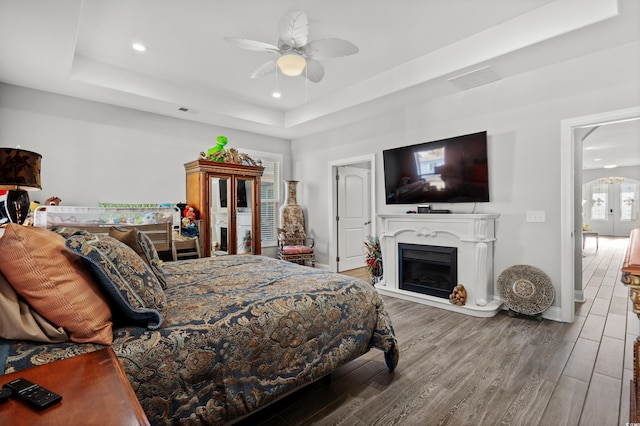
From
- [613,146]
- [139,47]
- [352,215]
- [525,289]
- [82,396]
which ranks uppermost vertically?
[139,47]

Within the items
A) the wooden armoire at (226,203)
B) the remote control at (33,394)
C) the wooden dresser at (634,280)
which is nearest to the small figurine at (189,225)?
the wooden armoire at (226,203)

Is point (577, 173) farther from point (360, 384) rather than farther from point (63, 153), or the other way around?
point (63, 153)

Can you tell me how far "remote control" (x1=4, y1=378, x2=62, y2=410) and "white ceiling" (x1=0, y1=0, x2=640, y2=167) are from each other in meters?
2.61

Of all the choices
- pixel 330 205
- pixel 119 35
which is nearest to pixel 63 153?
pixel 119 35

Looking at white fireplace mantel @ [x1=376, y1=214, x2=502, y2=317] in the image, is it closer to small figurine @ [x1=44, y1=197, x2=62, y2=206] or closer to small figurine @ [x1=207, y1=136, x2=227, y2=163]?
small figurine @ [x1=207, y1=136, x2=227, y2=163]

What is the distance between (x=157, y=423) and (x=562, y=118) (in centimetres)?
402

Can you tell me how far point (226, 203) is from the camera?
4867 mm

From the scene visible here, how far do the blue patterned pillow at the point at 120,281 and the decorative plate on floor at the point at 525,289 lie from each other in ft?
11.1

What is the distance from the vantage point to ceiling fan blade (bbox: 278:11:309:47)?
7.91 feet

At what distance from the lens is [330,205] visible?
5.59m

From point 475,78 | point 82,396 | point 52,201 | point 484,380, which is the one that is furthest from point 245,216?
point 82,396

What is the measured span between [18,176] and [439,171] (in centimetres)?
401

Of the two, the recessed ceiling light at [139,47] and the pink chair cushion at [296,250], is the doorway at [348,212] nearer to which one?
the pink chair cushion at [296,250]

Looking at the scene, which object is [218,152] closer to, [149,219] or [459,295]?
[149,219]
